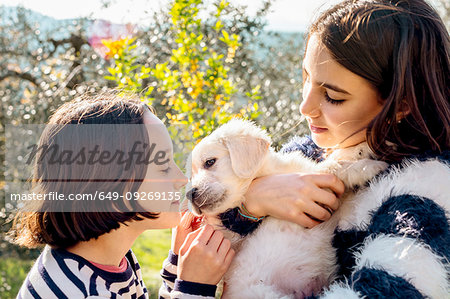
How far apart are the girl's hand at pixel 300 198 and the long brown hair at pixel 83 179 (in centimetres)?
44

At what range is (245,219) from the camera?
180 centimetres

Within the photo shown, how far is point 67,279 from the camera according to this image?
1.53 metres

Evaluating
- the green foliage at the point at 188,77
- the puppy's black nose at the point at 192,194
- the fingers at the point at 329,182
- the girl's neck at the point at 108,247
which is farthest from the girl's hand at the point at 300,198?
the green foliage at the point at 188,77

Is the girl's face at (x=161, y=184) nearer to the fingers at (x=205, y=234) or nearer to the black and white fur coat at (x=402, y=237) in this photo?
the fingers at (x=205, y=234)

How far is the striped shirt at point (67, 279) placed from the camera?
150 cm

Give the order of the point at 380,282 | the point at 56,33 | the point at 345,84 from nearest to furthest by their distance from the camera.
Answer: the point at 380,282, the point at 345,84, the point at 56,33

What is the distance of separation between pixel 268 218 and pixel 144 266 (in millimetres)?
4043

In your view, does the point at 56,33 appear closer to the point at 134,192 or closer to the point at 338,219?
the point at 134,192

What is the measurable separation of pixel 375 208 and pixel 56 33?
16.1 feet

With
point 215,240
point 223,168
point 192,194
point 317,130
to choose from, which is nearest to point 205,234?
point 215,240

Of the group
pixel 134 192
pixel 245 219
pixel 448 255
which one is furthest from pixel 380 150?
pixel 134 192

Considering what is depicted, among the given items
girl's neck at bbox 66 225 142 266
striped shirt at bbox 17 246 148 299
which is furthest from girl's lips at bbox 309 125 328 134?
striped shirt at bbox 17 246 148 299

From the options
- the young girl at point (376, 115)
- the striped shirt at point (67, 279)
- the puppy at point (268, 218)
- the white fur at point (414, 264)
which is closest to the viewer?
the white fur at point (414, 264)

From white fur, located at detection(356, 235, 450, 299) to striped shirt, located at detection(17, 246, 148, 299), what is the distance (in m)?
0.91
